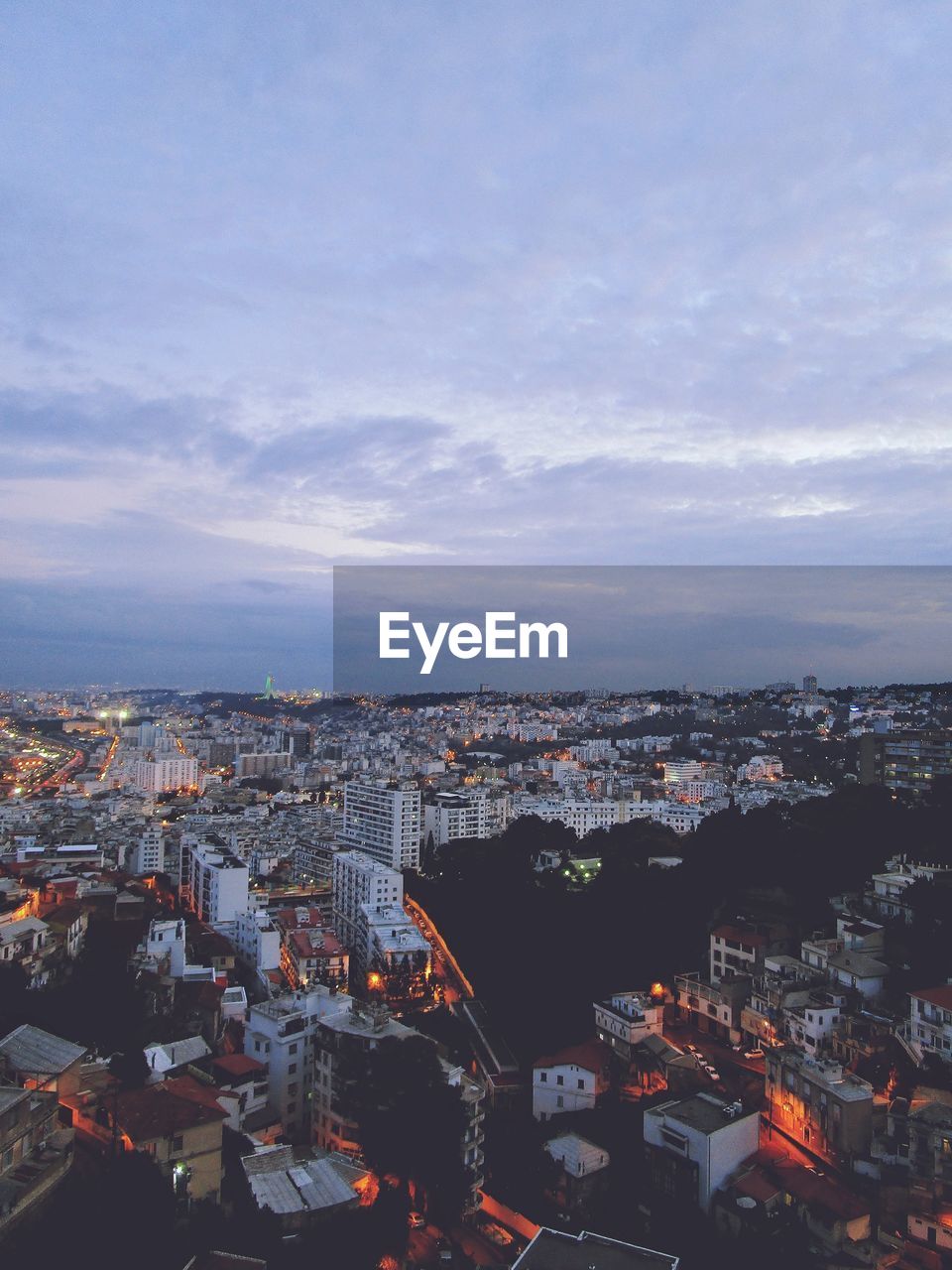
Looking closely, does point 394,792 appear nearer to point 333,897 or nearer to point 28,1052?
point 333,897

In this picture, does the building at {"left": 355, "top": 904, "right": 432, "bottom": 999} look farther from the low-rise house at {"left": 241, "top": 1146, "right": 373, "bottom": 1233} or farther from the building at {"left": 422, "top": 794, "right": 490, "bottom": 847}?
the building at {"left": 422, "top": 794, "right": 490, "bottom": 847}

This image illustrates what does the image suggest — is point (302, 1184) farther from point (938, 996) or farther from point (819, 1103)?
point (938, 996)

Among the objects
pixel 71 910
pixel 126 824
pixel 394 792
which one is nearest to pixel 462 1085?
pixel 71 910

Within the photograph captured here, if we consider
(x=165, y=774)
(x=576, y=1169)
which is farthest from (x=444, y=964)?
(x=165, y=774)

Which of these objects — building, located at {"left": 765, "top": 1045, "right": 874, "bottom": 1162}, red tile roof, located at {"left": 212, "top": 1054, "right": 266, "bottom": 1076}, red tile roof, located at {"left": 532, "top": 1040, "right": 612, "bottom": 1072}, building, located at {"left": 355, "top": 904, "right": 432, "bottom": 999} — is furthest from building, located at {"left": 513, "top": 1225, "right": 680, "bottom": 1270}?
building, located at {"left": 355, "top": 904, "right": 432, "bottom": 999}

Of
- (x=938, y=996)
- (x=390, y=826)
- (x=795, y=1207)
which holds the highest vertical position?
(x=938, y=996)

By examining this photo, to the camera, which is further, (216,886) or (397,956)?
(216,886)

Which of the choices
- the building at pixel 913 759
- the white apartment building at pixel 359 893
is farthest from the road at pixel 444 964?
the building at pixel 913 759
